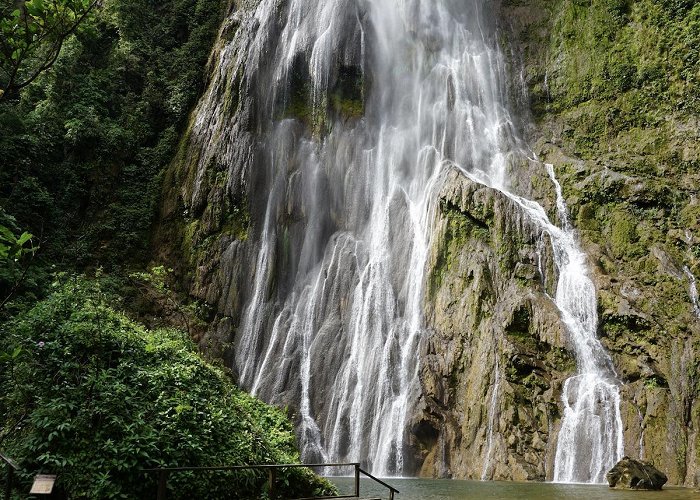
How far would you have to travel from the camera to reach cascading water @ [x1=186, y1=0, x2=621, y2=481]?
2234 cm

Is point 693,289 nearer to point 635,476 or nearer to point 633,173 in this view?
point 633,173

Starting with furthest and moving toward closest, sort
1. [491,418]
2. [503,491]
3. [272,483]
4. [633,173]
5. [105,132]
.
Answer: [105,132], [633,173], [491,418], [503,491], [272,483]

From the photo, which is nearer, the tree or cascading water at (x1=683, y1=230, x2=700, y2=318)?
the tree

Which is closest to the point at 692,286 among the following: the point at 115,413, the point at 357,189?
the point at 357,189

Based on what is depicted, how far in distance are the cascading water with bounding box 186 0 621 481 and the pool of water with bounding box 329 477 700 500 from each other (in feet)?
10.4

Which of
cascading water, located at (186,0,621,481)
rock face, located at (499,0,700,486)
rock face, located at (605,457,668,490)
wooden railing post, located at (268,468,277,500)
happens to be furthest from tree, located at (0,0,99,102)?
rock face, located at (499,0,700,486)

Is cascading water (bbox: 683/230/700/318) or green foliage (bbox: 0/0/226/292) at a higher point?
green foliage (bbox: 0/0/226/292)

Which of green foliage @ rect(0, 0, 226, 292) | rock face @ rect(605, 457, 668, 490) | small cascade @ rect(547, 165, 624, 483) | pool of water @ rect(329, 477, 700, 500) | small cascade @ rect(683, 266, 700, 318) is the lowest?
pool of water @ rect(329, 477, 700, 500)

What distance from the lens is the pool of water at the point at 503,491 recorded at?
44.1ft

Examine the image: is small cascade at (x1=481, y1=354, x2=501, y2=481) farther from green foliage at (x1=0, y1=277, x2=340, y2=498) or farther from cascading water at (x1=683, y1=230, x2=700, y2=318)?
green foliage at (x1=0, y1=277, x2=340, y2=498)

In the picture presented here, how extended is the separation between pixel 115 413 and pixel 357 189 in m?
22.0

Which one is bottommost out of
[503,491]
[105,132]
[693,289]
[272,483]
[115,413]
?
[503,491]

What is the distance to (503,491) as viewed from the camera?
14.9 m

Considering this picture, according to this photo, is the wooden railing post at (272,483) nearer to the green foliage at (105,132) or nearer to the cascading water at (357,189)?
the cascading water at (357,189)
